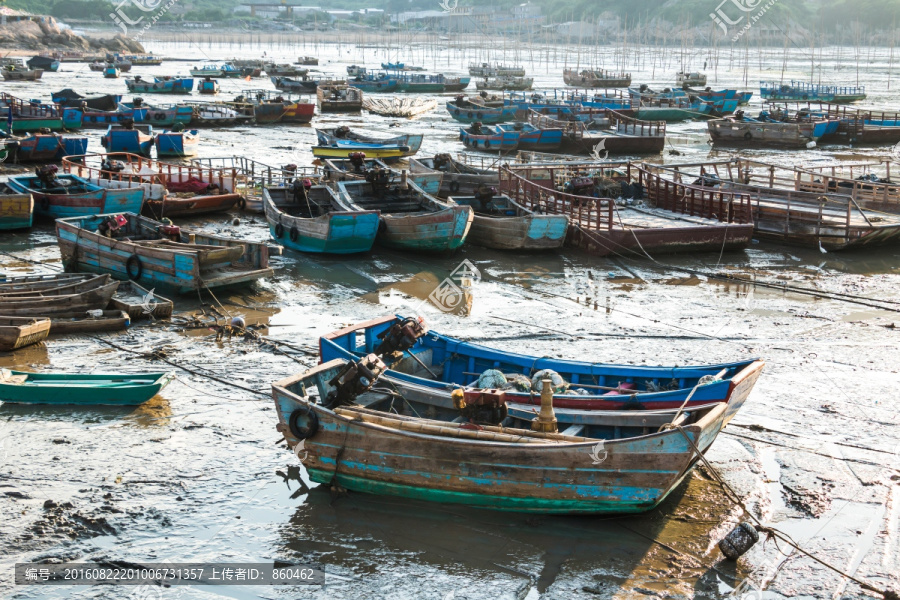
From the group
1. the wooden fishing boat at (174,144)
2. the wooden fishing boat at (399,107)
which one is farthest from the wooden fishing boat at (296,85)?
the wooden fishing boat at (174,144)

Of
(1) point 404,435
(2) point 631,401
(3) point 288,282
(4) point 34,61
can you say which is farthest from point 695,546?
(4) point 34,61

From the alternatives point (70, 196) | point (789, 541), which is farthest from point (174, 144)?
point (789, 541)

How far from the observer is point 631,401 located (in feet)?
31.5

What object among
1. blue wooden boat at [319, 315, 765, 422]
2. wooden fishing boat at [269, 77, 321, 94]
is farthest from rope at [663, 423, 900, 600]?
wooden fishing boat at [269, 77, 321, 94]

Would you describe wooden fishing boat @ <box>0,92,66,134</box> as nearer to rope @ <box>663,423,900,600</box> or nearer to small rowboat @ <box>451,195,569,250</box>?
small rowboat @ <box>451,195,569,250</box>

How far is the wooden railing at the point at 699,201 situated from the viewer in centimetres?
2175

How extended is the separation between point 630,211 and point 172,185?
12452 millimetres

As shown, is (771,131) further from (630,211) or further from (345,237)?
(345,237)

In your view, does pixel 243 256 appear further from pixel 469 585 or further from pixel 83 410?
pixel 469 585

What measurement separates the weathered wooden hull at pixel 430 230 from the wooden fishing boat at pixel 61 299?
667 cm

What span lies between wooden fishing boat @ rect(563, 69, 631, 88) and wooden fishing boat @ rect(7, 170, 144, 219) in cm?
5767

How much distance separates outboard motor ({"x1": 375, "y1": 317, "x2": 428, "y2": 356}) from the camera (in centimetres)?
1055

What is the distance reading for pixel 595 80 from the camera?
75.8m

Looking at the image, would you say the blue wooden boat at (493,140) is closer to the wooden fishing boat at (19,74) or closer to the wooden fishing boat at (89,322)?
the wooden fishing boat at (89,322)
